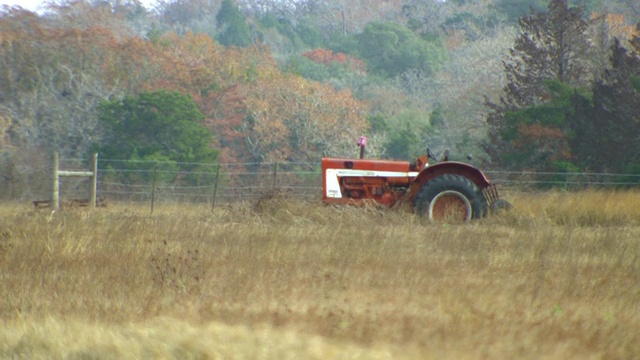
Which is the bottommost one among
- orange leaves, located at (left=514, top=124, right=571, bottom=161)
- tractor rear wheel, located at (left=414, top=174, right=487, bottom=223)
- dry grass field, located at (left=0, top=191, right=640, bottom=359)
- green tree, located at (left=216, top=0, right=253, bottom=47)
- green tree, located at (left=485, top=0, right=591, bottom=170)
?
dry grass field, located at (left=0, top=191, right=640, bottom=359)

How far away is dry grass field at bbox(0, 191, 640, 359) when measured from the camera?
6.25 metres

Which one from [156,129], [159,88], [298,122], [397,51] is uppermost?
[397,51]

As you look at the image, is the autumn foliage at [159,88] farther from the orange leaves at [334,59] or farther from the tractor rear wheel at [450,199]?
the tractor rear wheel at [450,199]

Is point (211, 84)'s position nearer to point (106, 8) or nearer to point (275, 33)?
point (106, 8)

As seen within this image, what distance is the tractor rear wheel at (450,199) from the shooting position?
1548cm

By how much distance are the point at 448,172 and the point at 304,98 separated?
85.8 ft

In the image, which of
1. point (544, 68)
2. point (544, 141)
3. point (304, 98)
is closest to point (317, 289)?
point (544, 141)

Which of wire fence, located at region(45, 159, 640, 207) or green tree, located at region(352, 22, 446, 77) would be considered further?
green tree, located at region(352, 22, 446, 77)

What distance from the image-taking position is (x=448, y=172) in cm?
1595

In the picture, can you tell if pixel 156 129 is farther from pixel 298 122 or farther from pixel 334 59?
pixel 334 59

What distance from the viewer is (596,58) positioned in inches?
1302

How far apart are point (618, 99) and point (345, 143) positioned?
57.0 ft

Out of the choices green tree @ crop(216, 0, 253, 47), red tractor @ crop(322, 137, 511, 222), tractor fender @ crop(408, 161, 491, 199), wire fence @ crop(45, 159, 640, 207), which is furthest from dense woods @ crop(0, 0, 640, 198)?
red tractor @ crop(322, 137, 511, 222)

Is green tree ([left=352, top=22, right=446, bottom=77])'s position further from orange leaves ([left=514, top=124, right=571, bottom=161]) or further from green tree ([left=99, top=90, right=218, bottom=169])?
orange leaves ([left=514, top=124, right=571, bottom=161])
